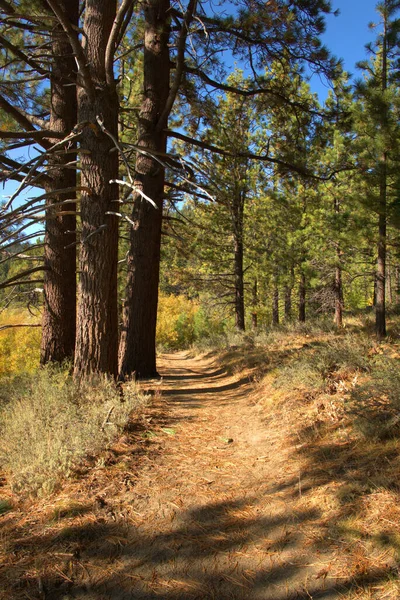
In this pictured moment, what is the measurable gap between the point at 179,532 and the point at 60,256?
4.87 m

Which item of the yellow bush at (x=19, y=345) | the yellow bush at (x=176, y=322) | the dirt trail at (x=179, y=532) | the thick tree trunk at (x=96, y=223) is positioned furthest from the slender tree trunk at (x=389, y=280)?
the yellow bush at (x=176, y=322)

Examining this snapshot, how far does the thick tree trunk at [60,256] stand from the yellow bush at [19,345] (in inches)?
223

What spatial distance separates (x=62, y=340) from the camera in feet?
20.3

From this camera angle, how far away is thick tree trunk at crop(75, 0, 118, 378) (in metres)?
4.74

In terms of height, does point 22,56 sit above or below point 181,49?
below

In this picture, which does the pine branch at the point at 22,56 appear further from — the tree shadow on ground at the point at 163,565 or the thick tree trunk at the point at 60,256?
the tree shadow on ground at the point at 163,565

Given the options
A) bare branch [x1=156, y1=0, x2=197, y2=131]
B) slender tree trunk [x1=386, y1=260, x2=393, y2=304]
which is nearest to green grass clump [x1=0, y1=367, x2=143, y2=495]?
bare branch [x1=156, y1=0, x2=197, y2=131]

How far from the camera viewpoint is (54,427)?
3471 millimetres

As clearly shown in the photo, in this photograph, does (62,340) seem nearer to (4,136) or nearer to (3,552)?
(4,136)

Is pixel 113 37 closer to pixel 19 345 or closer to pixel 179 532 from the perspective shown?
pixel 179 532

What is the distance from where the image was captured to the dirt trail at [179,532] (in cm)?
201

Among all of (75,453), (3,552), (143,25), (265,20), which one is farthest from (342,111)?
(3,552)

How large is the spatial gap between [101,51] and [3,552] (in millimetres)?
5407

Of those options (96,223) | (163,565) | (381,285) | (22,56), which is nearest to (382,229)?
(381,285)
